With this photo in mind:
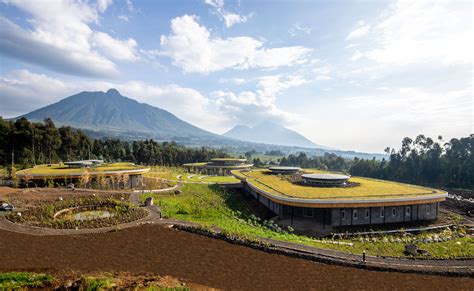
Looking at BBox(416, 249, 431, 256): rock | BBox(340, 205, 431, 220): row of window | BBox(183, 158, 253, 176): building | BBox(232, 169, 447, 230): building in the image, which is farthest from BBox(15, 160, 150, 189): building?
BBox(416, 249, 431, 256): rock

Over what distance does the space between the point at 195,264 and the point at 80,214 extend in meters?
14.5

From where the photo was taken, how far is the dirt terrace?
451 inches

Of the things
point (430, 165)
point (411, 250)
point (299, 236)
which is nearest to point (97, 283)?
point (299, 236)

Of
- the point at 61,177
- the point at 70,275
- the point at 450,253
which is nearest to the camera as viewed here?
the point at 70,275

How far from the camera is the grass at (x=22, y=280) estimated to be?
1005 centimetres

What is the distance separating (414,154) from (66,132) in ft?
257

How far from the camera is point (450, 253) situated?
15906mm

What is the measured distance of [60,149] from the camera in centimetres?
5916

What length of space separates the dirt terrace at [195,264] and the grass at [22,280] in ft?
2.32

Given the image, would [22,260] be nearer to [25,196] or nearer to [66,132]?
[25,196]

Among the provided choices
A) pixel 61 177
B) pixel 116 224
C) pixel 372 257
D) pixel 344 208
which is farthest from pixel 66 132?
pixel 372 257

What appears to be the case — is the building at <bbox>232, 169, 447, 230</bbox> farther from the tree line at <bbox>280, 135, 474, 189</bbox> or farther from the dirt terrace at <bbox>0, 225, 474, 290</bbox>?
the tree line at <bbox>280, 135, 474, 189</bbox>

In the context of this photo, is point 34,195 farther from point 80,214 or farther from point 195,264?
point 195,264

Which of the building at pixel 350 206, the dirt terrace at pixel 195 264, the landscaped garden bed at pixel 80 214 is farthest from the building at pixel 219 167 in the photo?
the dirt terrace at pixel 195 264
